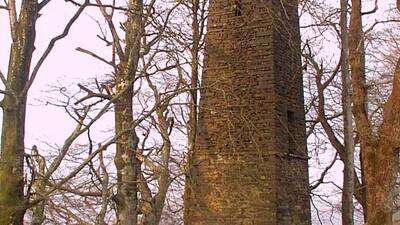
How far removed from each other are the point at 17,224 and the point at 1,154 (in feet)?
2.66

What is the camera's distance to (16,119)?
7.25 m

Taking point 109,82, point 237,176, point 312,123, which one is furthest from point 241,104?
point 312,123

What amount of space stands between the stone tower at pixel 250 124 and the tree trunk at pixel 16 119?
565cm

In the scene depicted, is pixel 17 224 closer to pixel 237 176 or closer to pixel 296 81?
pixel 237 176

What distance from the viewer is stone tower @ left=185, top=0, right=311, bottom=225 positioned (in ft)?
39.9

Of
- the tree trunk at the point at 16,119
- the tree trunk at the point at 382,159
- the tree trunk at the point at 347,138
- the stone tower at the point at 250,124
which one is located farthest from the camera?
the stone tower at the point at 250,124

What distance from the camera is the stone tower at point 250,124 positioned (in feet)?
39.9

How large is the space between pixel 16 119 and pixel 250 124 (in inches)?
230

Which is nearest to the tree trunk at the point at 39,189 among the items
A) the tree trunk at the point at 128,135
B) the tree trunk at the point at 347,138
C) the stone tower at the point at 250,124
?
the tree trunk at the point at 128,135

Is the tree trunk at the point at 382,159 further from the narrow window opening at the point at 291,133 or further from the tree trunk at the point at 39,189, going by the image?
the tree trunk at the point at 39,189

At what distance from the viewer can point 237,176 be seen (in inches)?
486

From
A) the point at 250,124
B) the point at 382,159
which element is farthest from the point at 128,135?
the point at 382,159

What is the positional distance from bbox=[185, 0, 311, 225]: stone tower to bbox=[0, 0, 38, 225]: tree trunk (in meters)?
5.65

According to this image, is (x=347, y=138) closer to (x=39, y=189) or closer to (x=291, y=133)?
(x=291, y=133)
